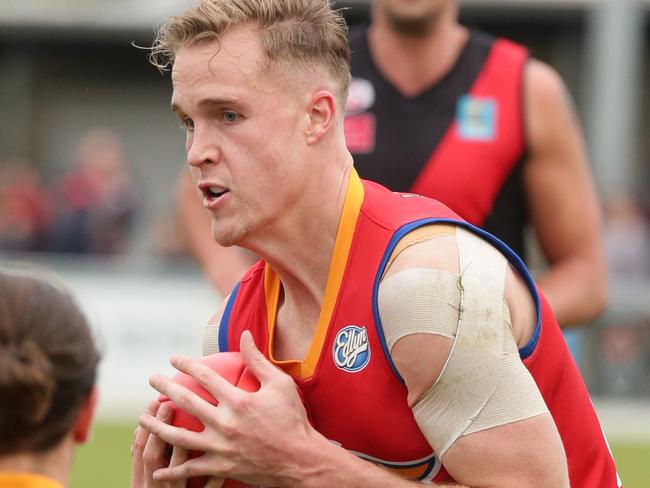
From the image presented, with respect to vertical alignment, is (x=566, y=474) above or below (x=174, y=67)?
below

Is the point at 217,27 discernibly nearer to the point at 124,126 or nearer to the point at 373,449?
the point at 373,449

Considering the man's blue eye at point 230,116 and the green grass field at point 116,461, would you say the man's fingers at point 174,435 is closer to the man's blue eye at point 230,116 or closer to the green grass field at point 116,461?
the man's blue eye at point 230,116

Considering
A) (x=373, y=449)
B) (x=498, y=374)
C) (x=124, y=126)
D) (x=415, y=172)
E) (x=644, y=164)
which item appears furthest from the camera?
(x=124, y=126)

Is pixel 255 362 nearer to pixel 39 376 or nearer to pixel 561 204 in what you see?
pixel 39 376

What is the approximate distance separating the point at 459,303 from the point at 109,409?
409 inches

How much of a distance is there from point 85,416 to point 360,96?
8.76ft

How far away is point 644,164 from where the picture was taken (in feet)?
81.9

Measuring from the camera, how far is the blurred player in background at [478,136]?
17.3 feet

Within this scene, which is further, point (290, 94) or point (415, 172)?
point (415, 172)

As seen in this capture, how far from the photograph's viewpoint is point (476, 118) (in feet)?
17.6

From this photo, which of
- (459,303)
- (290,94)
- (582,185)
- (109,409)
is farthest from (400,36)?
(109,409)

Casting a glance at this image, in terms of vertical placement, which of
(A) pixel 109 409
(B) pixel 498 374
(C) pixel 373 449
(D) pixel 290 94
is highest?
(D) pixel 290 94

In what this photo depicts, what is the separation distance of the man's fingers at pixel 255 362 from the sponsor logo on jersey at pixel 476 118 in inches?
75.7

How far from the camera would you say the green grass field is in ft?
31.6
